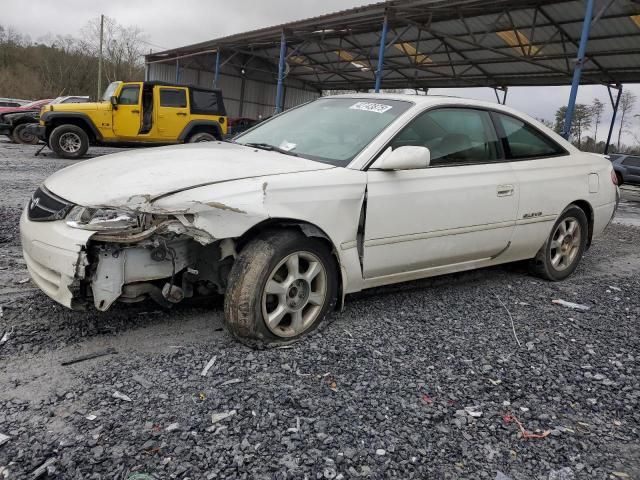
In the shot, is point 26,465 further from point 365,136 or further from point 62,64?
point 62,64

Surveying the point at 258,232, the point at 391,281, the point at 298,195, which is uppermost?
the point at 298,195

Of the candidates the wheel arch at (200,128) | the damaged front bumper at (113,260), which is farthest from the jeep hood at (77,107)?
the damaged front bumper at (113,260)

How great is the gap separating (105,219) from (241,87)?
99.1 feet

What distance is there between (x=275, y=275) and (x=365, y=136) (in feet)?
3.74

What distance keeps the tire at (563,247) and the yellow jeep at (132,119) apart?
10677mm

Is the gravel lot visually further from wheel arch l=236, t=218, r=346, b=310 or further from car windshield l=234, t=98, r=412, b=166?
car windshield l=234, t=98, r=412, b=166

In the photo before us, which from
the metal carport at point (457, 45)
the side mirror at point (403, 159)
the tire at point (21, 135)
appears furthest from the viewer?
the tire at point (21, 135)

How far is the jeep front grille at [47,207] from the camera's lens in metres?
2.60

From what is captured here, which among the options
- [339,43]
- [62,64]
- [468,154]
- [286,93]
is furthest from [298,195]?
[62,64]

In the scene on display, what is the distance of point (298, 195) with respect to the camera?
2.81 m

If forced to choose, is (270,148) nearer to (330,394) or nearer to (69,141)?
(330,394)

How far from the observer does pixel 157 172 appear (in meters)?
2.78

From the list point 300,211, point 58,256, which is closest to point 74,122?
point 58,256

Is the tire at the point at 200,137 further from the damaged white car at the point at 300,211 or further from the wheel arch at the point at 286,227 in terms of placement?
the wheel arch at the point at 286,227
